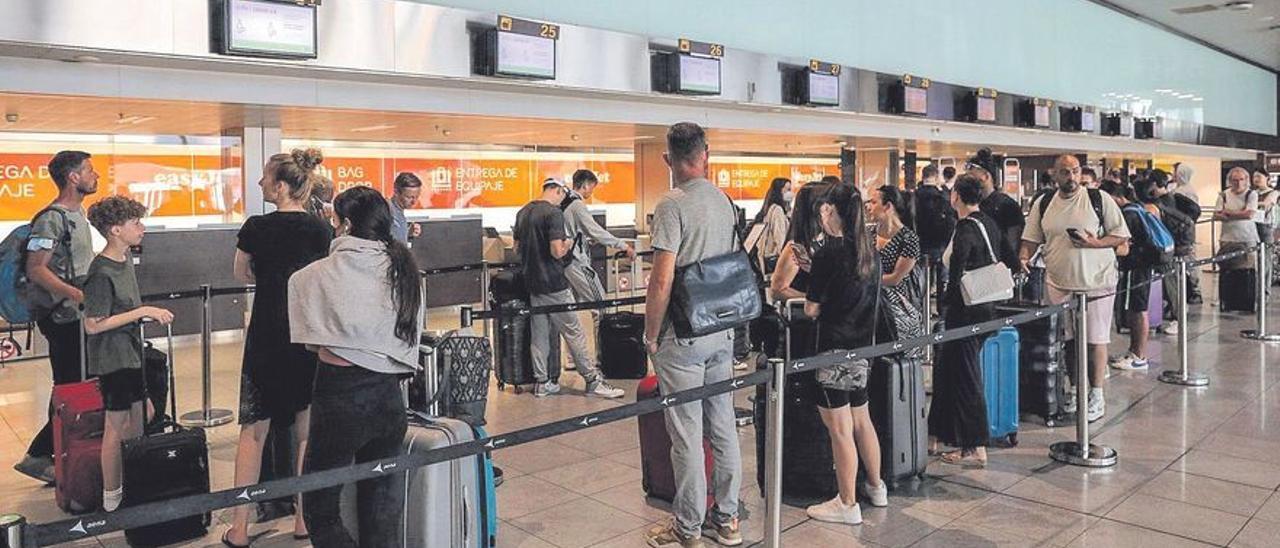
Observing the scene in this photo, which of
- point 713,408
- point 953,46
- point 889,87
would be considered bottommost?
point 713,408

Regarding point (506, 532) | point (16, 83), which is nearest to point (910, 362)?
point (506, 532)

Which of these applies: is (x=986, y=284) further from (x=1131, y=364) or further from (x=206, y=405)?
(x=206, y=405)

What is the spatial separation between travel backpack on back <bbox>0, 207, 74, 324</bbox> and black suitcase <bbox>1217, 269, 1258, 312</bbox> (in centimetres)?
1144

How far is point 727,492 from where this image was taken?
3.86 meters

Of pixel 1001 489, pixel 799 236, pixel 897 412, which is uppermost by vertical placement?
pixel 799 236

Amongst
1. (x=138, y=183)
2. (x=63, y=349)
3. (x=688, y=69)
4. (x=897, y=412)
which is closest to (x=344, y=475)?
(x=897, y=412)

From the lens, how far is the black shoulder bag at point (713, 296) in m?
3.57

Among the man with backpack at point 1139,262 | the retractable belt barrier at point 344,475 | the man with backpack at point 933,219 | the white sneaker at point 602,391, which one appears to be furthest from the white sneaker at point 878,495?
the man with backpack at point 1139,262

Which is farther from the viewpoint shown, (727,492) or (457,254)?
→ (457,254)

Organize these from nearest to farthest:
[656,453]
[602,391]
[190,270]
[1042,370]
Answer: [656,453]
[1042,370]
[602,391]
[190,270]

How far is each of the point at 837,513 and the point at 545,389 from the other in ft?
10.2

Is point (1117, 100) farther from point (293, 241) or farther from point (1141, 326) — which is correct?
point (293, 241)

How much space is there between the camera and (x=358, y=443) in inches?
118

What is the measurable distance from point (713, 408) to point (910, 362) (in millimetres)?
1211
